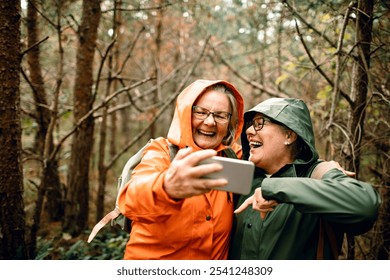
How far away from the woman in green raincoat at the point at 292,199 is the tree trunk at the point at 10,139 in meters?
2.09

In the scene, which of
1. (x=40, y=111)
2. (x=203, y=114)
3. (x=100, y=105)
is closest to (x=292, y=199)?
(x=203, y=114)

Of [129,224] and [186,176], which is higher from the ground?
[186,176]

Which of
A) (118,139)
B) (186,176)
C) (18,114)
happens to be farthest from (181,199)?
(118,139)

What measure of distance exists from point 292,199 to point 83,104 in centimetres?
420

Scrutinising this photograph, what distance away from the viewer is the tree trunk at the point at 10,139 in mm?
2748

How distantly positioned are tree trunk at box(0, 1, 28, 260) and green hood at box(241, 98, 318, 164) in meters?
2.17

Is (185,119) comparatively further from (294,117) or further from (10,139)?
(10,139)

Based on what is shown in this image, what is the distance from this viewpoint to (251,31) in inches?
411

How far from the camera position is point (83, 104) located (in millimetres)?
5121

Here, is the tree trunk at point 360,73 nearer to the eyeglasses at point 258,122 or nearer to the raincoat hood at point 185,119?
the eyeglasses at point 258,122

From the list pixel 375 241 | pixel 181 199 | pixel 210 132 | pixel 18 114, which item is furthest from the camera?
pixel 375 241

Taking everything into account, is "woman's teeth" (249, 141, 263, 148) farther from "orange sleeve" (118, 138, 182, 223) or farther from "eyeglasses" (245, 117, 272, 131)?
"orange sleeve" (118, 138, 182, 223)
